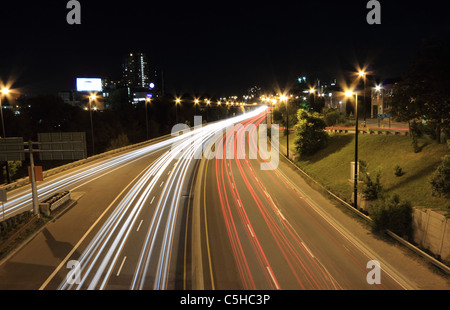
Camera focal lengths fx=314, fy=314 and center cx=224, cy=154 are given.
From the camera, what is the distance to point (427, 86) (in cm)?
2028

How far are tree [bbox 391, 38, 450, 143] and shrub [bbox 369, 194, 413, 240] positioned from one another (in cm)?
761

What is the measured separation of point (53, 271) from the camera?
14.8 meters

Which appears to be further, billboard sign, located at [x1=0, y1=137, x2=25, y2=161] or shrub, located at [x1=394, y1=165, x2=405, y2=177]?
shrub, located at [x1=394, y1=165, x2=405, y2=177]

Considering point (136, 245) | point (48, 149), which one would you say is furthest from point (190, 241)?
point (48, 149)

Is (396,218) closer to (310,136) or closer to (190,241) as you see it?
(190,241)

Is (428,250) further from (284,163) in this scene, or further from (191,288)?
(284,163)

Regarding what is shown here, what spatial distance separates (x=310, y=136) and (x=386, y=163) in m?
13.2

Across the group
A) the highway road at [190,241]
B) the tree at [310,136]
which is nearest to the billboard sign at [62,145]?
the highway road at [190,241]

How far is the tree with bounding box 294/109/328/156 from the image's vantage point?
40969 mm

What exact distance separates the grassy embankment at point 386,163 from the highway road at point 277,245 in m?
5.34

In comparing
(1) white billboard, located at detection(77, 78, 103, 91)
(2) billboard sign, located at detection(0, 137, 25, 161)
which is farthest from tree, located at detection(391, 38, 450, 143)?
(1) white billboard, located at detection(77, 78, 103, 91)

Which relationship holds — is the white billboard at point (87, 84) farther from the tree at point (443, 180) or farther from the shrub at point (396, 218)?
the tree at point (443, 180)

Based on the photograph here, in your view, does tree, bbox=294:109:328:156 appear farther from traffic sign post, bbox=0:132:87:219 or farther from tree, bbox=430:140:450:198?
traffic sign post, bbox=0:132:87:219
